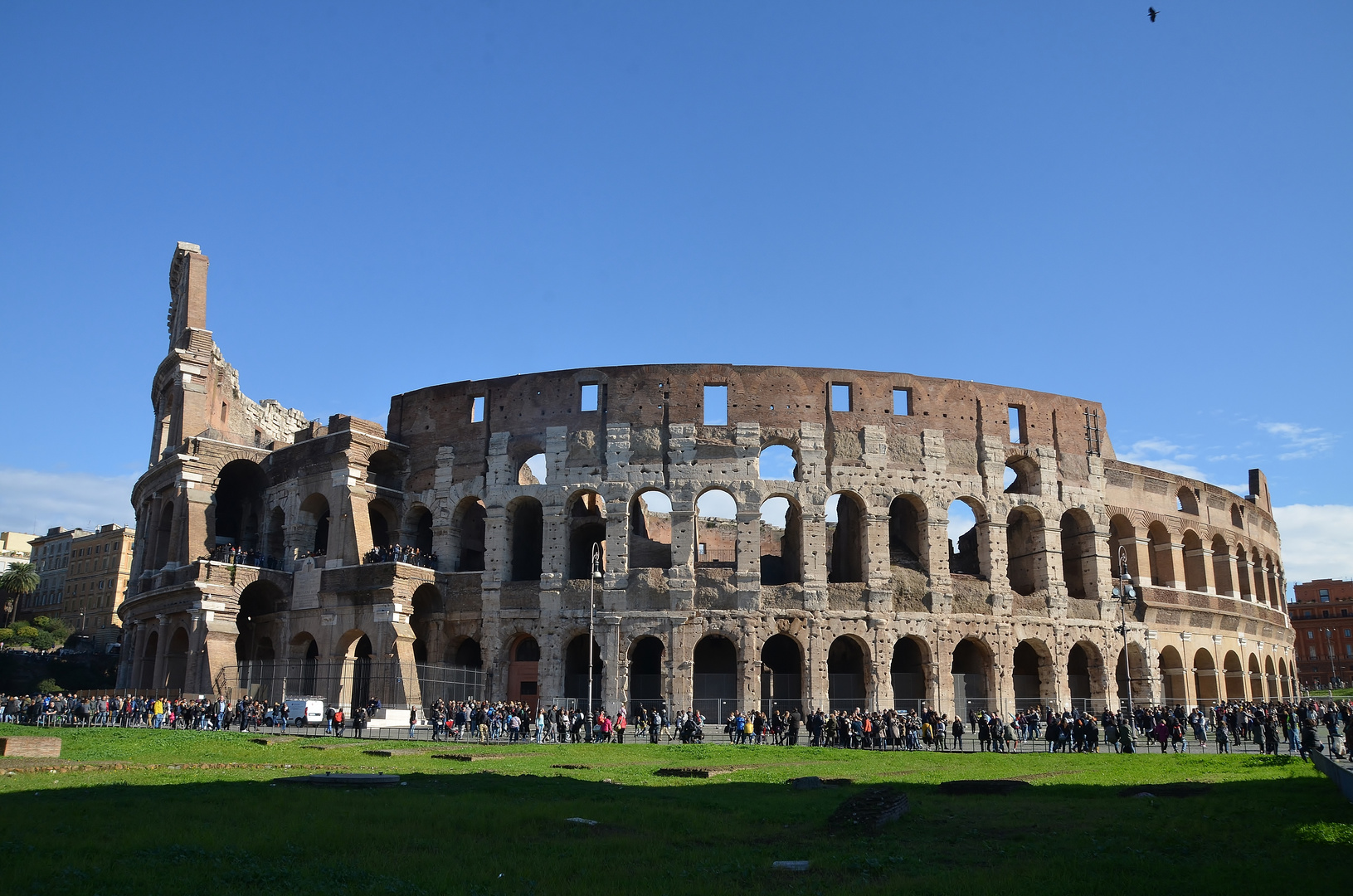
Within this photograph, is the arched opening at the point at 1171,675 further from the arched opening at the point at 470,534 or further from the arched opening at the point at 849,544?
the arched opening at the point at 470,534

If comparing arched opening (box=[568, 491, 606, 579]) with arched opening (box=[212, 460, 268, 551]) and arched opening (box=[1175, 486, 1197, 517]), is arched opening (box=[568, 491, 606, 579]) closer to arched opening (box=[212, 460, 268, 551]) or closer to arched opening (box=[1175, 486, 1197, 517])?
arched opening (box=[212, 460, 268, 551])

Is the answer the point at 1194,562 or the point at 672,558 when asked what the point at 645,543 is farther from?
the point at 1194,562

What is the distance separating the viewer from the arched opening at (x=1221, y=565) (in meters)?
47.3

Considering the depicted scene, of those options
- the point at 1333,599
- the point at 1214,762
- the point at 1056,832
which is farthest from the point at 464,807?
the point at 1333,599

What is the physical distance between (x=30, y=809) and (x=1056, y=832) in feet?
38.3

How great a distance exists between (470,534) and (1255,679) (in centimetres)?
3653

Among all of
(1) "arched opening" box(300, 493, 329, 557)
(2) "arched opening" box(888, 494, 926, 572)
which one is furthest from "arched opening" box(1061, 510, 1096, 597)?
(1) "arched opening" box(300, 493, 329, 557)

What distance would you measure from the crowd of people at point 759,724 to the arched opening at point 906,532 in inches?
243

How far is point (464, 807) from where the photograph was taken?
13.8 meters

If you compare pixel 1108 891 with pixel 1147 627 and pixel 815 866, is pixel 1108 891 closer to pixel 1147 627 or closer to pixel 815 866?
pixel 815 866

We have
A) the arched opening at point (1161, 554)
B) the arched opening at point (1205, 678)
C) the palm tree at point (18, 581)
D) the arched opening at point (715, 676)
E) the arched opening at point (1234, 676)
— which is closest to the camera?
the arched opening at point (715, 676)

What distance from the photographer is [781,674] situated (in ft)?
123

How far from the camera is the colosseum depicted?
37406 millimetres

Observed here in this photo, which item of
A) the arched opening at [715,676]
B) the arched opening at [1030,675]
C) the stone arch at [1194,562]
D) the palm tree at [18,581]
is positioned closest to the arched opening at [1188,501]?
the stone arch at [1194,562]
